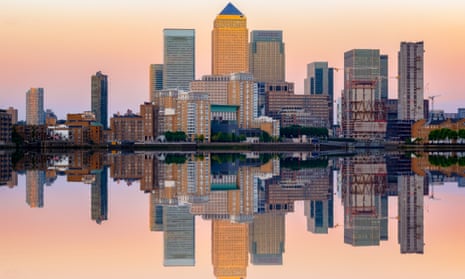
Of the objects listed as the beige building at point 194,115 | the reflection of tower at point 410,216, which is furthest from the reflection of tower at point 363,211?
the beige building at point 194,115

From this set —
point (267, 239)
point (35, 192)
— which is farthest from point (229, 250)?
point (35, 192)

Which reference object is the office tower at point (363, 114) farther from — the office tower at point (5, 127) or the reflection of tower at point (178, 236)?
the reflection of tower at point (178, 236)

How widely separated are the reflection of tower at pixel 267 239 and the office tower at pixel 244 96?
485ft

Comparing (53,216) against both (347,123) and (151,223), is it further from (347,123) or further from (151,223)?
(347,123)

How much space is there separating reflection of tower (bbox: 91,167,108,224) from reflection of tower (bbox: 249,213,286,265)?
15.8 feet

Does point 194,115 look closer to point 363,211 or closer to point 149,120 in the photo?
point 149,120

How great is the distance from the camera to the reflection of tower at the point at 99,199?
2185 centimetres

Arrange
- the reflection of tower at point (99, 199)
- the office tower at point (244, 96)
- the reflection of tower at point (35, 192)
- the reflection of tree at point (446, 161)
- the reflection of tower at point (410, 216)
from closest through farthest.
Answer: the reflection of tower at point (410, 216) < the reflection of tower at point (99, 199) < the reflection of tower at point (35, 192) < the reflection of tree at point (446, 161) < the office tower at point (244, 96)

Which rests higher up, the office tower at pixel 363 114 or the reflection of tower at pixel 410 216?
the office tower at pixel 363 114

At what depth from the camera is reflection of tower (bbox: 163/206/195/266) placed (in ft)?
49.2

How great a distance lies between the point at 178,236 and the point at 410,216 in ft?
25.4

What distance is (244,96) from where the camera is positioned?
175 m

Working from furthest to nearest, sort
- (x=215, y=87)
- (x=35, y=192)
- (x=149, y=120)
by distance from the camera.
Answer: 1. (x=215, y=87)
2. (x=149, y=120)
3. (x=35, y=192)

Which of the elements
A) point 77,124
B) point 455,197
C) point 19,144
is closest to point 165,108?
point 77,124
